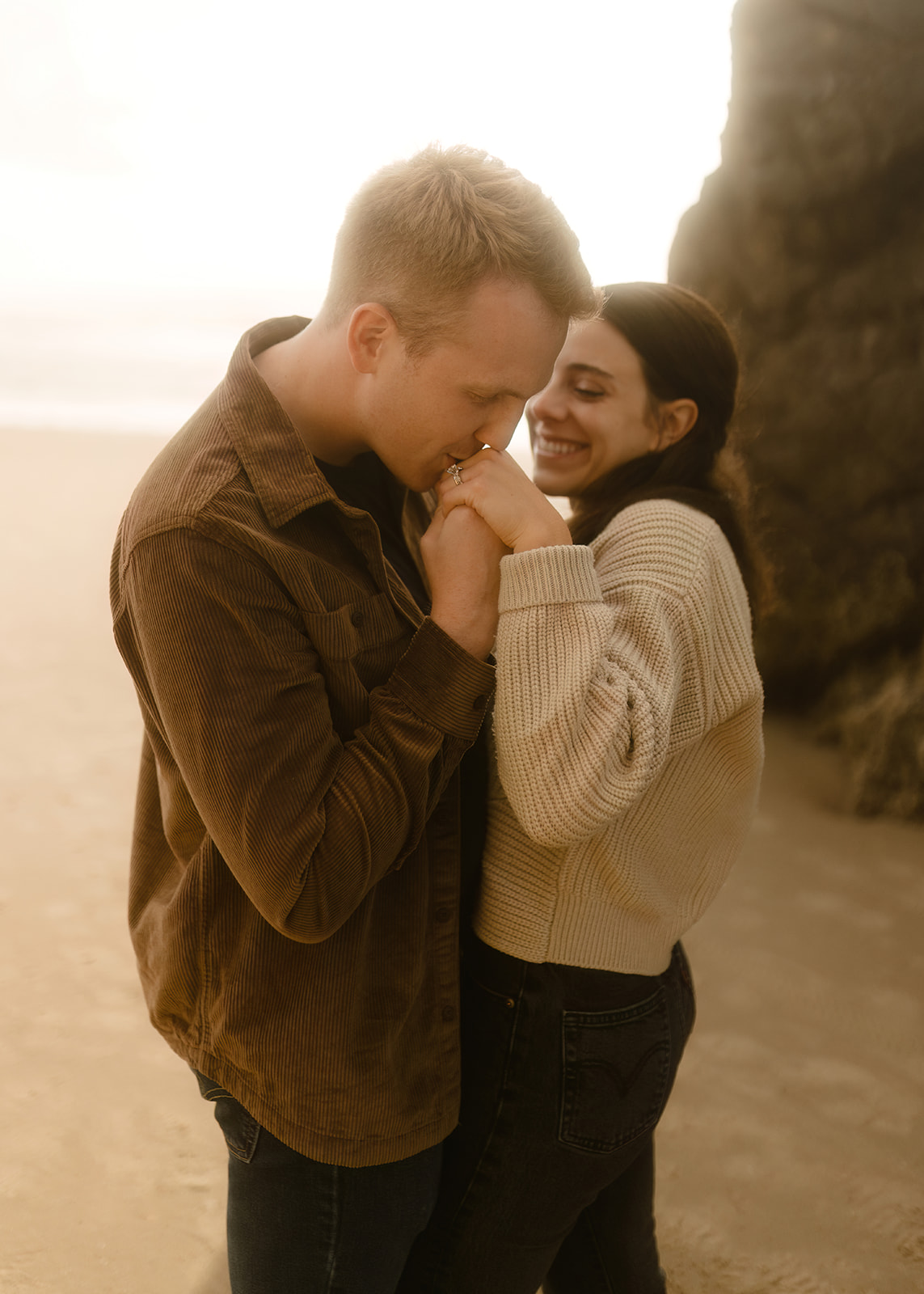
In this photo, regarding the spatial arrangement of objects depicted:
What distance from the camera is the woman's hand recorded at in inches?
50.1

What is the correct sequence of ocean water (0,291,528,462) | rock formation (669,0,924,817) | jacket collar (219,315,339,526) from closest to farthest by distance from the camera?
jacket collar (219,315,339,526) < rock formation (669,0,924,817) < ocean water (0,291,528,462)

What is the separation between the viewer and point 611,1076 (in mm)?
1373

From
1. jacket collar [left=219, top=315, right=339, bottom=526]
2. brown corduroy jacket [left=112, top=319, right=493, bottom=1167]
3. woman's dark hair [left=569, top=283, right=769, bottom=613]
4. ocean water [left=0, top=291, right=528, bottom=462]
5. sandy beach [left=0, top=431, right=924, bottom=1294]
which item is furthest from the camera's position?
ocean water [left=0, top=291, right=528, bottom=462]

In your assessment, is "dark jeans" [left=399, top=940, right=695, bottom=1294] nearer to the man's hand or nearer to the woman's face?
the man's hand

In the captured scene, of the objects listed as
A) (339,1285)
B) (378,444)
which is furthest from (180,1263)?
(378,444)

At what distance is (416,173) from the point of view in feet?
4.00

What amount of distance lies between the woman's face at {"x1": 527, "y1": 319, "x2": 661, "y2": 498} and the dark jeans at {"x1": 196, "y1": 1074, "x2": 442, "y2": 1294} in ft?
3.60

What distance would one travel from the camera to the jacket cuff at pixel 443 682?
1.16 meters

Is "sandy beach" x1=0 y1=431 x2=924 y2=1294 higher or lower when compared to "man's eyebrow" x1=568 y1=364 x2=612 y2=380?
lower

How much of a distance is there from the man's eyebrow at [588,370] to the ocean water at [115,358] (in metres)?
18.5

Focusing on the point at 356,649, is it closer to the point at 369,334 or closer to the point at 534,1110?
the point at 369,334

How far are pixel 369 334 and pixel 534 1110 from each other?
103cm

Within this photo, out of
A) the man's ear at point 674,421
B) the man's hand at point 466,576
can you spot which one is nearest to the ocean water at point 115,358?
the man's ear at point 674,421

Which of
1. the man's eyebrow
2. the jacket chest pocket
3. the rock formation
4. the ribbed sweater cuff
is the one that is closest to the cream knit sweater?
the ribbed sweater cuff
